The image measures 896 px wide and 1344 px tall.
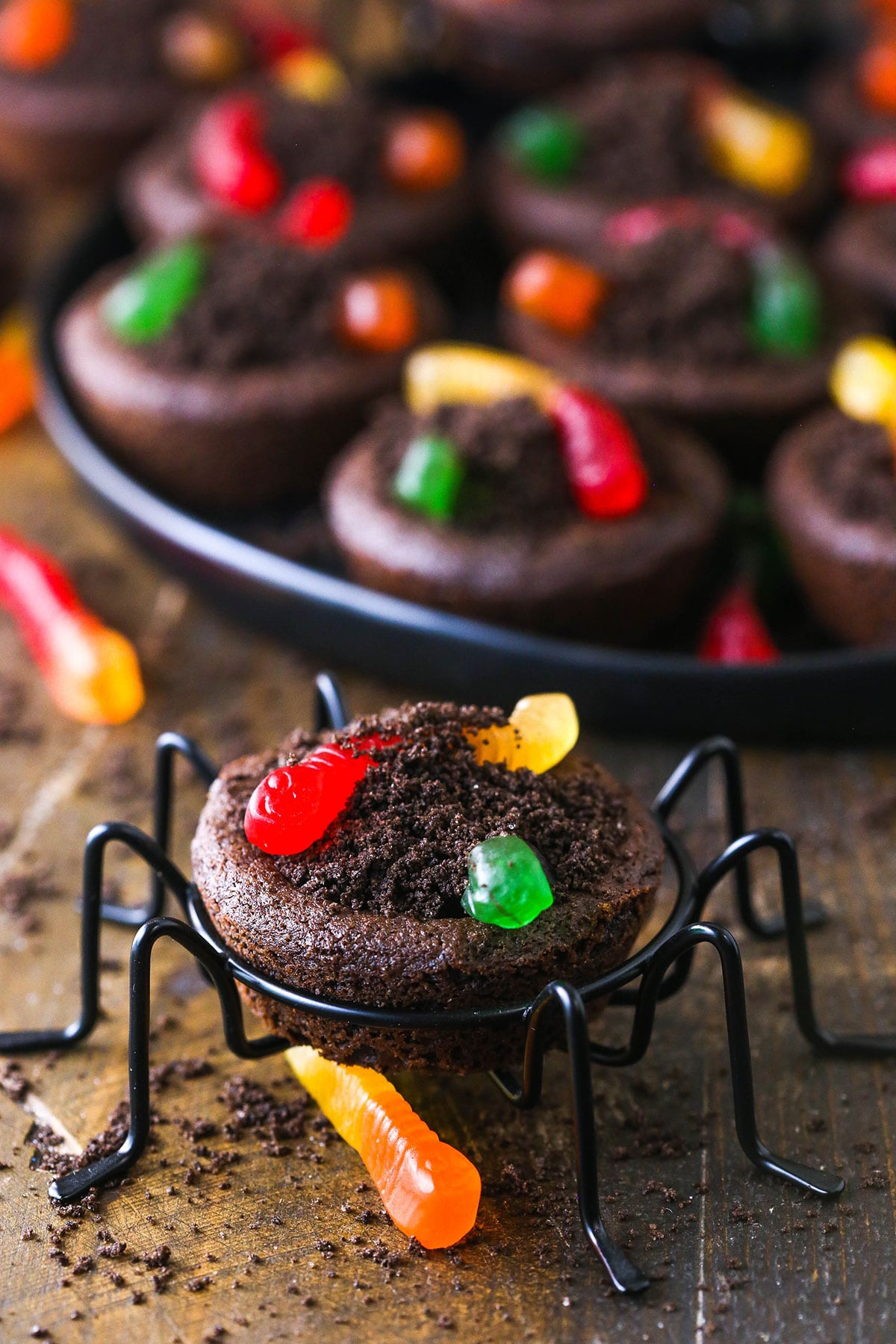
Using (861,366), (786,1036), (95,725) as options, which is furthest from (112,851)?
(861,366)

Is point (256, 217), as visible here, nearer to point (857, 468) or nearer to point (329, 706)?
point (857, 468)

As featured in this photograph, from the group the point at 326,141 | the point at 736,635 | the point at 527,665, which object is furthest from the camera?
the point at 326,141

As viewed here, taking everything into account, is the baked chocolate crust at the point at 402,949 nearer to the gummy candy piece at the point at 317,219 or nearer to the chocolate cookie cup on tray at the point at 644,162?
the gummy candy piece at the point at 317,219

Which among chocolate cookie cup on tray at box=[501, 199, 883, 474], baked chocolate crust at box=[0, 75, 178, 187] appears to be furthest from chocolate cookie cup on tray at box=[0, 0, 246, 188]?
chocolate cookie cup on tray at box=[501, 199, 883, 474]

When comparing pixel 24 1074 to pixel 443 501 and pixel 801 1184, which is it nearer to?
pixel 801 1184

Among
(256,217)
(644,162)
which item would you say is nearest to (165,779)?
(256,217)

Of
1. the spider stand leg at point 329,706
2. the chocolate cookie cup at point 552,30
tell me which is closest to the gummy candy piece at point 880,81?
the chocolate cookie cup at point 552,30
